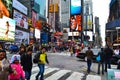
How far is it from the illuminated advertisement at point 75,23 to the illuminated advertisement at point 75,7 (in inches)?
57.2

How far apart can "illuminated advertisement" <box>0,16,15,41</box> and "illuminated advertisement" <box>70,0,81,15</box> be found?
54.2 metres

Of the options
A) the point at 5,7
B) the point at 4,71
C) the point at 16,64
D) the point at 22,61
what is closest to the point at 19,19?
the point at 5,7

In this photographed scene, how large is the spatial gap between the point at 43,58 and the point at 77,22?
10125 cm

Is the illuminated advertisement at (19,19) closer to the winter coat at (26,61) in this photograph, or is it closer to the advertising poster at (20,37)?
the advertising poster at (20,37)

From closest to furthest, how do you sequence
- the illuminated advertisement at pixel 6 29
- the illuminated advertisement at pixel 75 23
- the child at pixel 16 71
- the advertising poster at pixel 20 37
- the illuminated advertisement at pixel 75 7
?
the child at pixel 16 71 → the illuminated advertisement at pixel 6 29 → the advertising poster at pixel 20 37 → the illuminated advertisement at pixel 75 7 → the illuminated advertisement at pixel 75 23

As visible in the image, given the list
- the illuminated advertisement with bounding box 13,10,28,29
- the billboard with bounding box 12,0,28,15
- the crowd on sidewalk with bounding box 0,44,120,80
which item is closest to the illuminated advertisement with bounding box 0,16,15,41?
the illuminated advertisement with bounding box 13,10,28,29

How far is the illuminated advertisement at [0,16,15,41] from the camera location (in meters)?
56.0

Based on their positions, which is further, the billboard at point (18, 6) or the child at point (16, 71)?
the billboard at point (18, 6)

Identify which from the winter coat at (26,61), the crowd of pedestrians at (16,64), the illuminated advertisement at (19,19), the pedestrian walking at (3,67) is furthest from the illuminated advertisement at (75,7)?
the pedestrian walking at (3,67)

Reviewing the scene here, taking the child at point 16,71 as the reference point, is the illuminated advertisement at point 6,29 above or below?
above

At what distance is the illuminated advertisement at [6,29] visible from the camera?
184ft

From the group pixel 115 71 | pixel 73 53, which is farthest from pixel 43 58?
pixel 73 53

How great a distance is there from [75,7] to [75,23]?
16.5 ft

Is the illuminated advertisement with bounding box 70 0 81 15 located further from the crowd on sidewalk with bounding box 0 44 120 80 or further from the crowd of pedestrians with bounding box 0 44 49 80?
the crowd of pedestrians with bounding box 0 44 49 80
